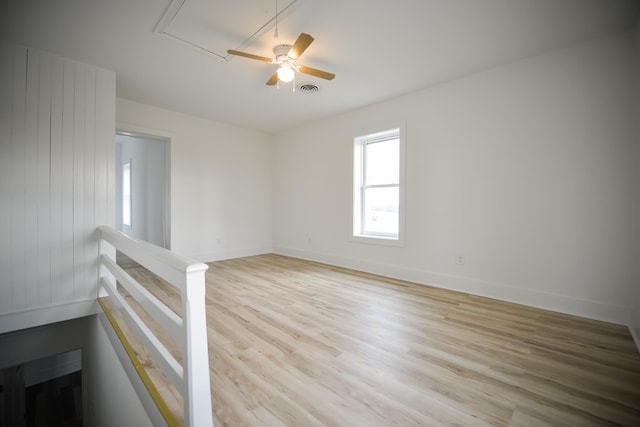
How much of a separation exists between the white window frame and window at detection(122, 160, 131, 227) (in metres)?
5.63

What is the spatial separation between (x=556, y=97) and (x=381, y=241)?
2497 millimetres

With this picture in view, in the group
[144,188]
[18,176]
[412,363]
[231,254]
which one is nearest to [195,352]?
[412,363]

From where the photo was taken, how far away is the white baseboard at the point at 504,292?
2.28 m

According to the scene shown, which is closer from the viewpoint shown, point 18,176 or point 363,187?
point 18,176

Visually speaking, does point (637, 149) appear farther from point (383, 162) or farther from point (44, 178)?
point (44, 178)

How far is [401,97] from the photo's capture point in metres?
3.62

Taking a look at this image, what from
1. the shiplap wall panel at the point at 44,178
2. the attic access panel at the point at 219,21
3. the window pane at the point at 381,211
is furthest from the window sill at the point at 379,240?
the shiplap wall panel at the point at 44,178

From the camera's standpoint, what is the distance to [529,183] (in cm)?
265

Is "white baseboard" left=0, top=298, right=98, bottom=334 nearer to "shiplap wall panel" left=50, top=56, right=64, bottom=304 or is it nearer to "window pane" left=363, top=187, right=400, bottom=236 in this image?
"shiplap wall panel" left=50, top=56, right=64, bottom=304

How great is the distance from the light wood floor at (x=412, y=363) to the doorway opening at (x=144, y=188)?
2.39 m

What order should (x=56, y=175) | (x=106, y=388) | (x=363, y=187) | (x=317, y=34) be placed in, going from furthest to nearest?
(x=363, y=187), (x=56, y=175), (x=106, y=388), (x=317, y=34)

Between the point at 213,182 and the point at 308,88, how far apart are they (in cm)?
256

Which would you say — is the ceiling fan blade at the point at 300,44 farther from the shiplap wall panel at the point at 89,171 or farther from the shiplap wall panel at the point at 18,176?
the shiplap wall panel at the point at 18,176

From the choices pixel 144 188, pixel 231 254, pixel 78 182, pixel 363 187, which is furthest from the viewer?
pixel 144 188
